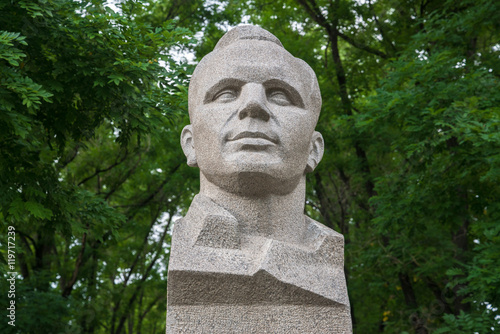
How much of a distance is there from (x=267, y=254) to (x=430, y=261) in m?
6.17

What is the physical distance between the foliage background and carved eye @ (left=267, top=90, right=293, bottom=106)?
7.27ft

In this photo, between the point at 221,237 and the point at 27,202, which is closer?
the point at 221,237

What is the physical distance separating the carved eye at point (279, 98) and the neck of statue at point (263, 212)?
2.40ft

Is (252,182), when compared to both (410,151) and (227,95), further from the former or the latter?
(410,151)

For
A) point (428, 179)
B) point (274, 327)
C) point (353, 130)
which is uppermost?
point (353, 130)

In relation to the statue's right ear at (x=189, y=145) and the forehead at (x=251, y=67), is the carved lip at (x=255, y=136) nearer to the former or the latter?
the forehead at (x=251, y=67)

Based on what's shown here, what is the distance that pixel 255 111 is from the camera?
15.1ft

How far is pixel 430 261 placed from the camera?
381 inches

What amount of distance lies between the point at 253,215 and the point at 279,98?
3.23 feet

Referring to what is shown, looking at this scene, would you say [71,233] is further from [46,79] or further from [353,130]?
[353,130]

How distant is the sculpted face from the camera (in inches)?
179

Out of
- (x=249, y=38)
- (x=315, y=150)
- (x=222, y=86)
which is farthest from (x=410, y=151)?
(x=222, y=86)

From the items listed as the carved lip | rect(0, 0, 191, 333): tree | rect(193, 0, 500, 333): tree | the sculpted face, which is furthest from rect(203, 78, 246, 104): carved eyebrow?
rect(193, 0, 500, 333): tree

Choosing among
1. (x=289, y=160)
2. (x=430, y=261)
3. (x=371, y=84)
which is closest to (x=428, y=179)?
(x=430, y=261)
